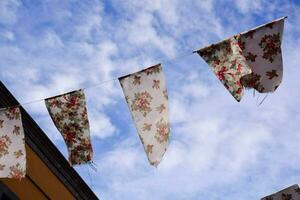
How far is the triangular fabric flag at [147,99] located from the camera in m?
8.12

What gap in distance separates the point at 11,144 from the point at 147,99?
8.66 feet

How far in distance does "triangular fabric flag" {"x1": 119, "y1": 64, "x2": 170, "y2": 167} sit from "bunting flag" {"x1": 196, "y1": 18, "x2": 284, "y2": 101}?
37.1 inches

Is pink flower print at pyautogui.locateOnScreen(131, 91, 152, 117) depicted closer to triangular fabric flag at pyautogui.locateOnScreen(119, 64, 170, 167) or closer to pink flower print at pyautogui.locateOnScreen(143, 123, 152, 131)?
triangular fabric flag at pyautogui.locateOnScreen(119, 64, 170, 167)

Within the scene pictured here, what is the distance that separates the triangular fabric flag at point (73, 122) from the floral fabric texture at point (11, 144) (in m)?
0.72

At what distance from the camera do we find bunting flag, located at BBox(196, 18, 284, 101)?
24.9 feet

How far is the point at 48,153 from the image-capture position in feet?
41.8

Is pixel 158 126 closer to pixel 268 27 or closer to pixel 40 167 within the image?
pixel 268 27

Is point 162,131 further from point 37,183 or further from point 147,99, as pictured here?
point 37,183

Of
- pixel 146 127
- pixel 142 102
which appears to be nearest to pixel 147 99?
pixel 142 102

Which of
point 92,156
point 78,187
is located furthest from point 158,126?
point 78,187

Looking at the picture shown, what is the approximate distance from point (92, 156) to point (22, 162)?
124cm

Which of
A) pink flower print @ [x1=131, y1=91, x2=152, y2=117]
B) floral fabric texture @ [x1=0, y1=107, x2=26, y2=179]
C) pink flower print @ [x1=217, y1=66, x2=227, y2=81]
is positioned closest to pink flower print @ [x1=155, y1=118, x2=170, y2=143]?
pink flower print @ [x1=131, y1=91, x2=152, y2=117]

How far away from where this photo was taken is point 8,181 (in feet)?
35.5

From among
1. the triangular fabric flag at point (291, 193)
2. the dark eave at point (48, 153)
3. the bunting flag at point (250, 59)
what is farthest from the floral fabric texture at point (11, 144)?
the triangular fabric flag at point (291, 193)
